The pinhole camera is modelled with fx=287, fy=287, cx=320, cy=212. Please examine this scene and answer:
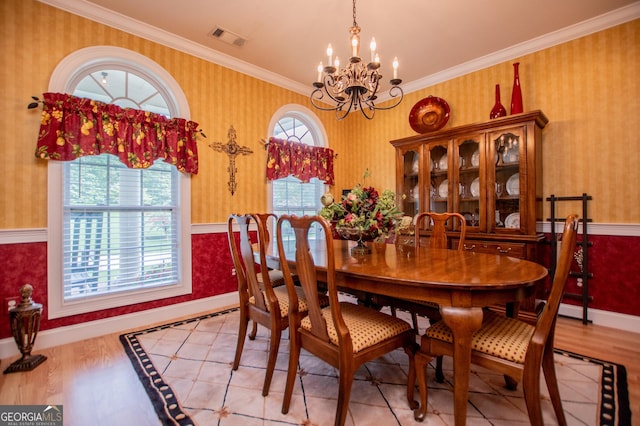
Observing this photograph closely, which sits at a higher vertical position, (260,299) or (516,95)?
(516,95)

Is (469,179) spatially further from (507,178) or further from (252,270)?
(252,270)

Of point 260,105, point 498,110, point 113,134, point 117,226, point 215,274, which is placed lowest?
point 215,274

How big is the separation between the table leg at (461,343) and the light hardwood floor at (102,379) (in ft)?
3.39

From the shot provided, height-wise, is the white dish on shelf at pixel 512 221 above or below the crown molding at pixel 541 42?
below

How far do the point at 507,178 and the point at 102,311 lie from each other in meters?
4.11

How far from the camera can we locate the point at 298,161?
4.02 m

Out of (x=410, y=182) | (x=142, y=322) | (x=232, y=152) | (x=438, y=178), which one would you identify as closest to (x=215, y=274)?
(x=142, y=322)

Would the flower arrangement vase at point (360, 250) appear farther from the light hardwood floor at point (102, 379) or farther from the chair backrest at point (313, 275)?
the light hardwood floor at point (102, 379)

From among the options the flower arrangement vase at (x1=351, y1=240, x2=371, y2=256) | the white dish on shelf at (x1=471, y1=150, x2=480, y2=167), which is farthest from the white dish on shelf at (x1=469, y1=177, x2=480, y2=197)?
the flower arrangement vase at (x1=351, y1=240, x2=371, y2=256)

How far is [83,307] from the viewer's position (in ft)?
8.08

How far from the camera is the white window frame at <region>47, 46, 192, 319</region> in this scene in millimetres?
2338

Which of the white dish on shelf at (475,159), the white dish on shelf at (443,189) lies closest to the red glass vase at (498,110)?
the white dish on shelf at (475,159)

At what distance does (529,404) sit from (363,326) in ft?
2.45

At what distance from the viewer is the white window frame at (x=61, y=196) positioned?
92.0 inches
